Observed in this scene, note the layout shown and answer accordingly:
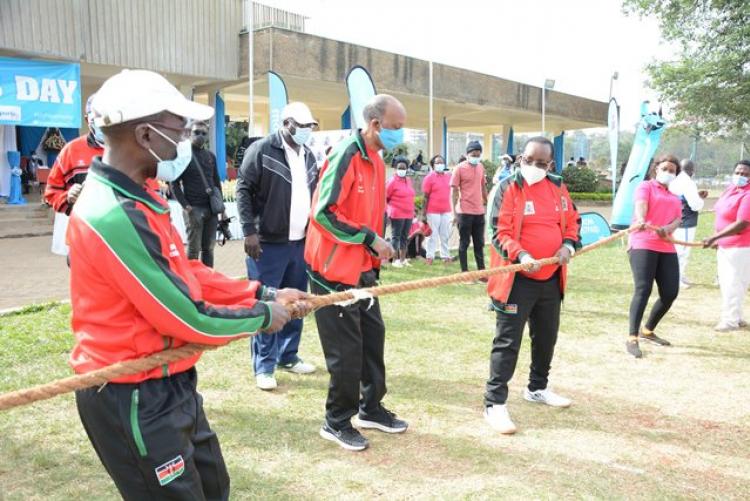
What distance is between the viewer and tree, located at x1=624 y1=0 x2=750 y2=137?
20.4 m

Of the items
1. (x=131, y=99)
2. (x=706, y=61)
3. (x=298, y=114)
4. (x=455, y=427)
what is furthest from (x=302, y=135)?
(x=706, y=61)

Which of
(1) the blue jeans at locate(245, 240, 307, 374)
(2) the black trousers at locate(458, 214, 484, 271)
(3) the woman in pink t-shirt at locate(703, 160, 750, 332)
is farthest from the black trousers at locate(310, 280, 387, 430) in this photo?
(2) the black trousers at locate(458, 214, 484, 271)

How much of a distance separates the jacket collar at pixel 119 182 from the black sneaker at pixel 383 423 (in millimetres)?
2564

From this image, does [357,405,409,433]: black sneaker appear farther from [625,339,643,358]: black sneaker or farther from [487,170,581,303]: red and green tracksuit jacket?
[625,339,643,358]: black sneaker

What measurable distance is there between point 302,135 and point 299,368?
1.93 m

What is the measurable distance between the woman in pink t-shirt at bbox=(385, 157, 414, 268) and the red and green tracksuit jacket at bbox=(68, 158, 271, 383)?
857 cm

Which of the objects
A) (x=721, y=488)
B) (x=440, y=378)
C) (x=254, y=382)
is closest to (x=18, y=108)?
(x=254, y=382)

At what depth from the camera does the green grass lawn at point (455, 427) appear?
11.0 ft

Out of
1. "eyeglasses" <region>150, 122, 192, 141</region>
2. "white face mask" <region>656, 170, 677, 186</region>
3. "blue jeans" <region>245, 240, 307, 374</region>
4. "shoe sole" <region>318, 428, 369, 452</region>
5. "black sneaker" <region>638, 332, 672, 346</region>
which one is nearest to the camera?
"eyeglasses" <region>150, 122, 192, 141</region>

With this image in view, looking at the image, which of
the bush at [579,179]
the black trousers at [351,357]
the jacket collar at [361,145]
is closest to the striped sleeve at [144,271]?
the black trousers at [351,357]

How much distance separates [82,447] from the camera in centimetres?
370

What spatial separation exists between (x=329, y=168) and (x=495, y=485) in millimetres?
2004

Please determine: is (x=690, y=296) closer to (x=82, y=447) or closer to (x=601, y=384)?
(x=601, y=384)

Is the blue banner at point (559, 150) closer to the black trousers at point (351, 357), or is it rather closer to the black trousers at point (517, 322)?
the black trousers at point (517, 322)
